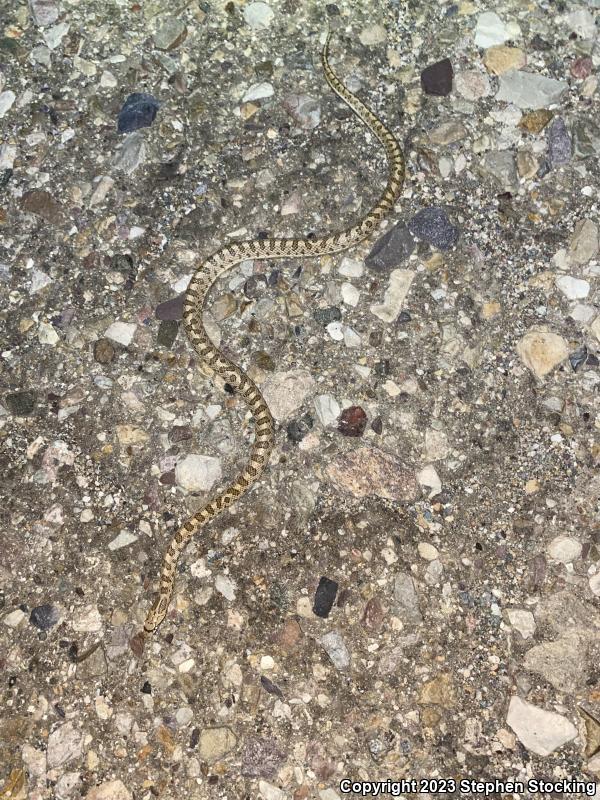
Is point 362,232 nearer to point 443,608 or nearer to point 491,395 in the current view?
point 491,395

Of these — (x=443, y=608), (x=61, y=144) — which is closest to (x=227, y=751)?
(x=443, y=608)

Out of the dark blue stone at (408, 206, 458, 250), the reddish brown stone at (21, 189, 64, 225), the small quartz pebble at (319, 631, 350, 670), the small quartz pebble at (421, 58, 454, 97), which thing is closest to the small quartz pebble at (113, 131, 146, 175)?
the reddish brown stone at (21, 189, 64, 225)

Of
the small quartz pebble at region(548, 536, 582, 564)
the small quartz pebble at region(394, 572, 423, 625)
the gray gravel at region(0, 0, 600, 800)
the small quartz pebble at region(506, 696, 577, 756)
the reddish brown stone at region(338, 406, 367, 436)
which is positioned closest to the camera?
the small quartz pebble at region(506, 696, 577, 756)

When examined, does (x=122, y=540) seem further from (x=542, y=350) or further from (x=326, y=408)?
(x=542, y=350)

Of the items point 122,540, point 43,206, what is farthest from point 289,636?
point 43,206

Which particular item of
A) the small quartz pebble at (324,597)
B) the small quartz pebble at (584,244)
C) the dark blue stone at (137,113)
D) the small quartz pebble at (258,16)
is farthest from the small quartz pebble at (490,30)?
the small quartz pebble at (324,597)

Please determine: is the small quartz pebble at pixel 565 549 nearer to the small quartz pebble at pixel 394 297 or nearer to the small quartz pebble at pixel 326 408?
the small quartz pebble at pixel 326 408

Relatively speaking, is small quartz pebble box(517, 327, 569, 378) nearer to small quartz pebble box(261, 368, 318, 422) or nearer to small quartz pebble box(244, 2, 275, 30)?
small quartz pebble box(261, 368, 318, 422)
